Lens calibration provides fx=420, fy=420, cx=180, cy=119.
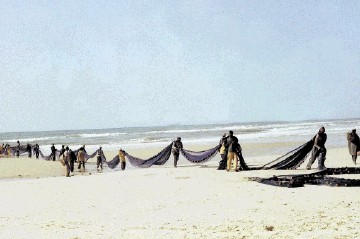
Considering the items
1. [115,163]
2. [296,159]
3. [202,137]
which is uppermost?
[296,159]

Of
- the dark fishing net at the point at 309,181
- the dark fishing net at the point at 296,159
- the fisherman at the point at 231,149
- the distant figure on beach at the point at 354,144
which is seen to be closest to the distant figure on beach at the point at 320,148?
the dark fishing net at the point at 296,159

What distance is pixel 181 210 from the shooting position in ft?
32.9

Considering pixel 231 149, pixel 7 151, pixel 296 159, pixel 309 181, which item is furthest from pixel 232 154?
pixel 7 151

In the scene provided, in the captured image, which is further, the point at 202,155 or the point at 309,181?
the point at 202,155

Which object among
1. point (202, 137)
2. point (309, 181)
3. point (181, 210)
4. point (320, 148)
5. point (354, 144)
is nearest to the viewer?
point (181, 210)

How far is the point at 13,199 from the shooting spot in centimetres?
1306

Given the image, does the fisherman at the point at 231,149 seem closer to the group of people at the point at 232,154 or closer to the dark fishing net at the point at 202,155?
the group of people at the point at 232,154

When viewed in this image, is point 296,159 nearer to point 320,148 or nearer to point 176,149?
point 320,148

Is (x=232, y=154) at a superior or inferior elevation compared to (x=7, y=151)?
superior

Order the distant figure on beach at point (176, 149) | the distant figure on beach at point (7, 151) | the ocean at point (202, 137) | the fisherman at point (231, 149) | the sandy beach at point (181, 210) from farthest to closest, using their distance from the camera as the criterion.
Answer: the ocean at point (202, 137)
the distant figure on beach at point (7, 151)
the distant figure on beach at point (176, 149)
the fisherman at point (231, 149)
the sandy beach at point (181, 210)

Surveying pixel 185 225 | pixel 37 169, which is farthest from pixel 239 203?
pixel 37 169

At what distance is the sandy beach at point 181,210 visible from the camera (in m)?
7.90

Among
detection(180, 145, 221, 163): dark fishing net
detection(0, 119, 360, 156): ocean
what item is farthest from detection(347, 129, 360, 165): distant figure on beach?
detection(0, 119, 360, 156): ocean

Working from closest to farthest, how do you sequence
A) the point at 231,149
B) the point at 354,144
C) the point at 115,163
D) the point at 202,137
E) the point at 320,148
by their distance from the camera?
the point at 320,148, the point at 231,149, the point at 354,144, the point at 115,163, the point at 202,137
